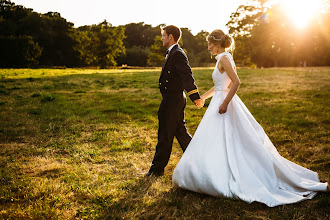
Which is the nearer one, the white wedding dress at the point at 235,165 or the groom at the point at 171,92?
the white wedding dress at the point at 235,165

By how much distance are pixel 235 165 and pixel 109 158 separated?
10.1ft

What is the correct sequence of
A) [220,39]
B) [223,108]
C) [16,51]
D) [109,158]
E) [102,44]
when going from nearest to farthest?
[223,108], [220,39], [109,158], [16,51], [102,44]

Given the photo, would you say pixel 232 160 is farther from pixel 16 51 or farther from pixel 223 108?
pixel 16 51

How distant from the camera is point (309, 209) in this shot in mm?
3650

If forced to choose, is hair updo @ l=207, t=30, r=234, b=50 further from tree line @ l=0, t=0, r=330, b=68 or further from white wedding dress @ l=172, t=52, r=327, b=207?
tree line @ l=0, t=0, r=330, b=68

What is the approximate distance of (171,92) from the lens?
485 cm

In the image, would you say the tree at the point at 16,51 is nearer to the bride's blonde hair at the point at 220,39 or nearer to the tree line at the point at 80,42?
the tree line at the point at 80,42

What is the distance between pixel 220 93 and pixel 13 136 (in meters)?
6.02

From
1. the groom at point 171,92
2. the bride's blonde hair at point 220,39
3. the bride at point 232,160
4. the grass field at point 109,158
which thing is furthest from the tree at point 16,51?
the bride at point 232,160

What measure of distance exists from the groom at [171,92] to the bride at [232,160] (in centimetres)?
53

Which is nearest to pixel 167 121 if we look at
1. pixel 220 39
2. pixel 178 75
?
pixel 178 75

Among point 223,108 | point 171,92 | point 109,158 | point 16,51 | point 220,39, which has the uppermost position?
point 16,51

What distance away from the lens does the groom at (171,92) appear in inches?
186

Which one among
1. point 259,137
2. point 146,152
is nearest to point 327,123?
point 259,137
